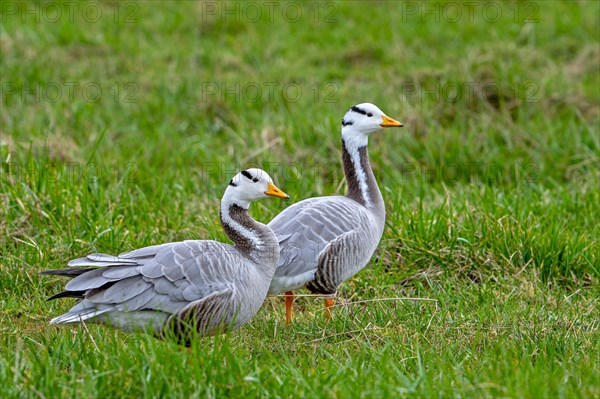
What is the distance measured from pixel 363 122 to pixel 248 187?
1373mm

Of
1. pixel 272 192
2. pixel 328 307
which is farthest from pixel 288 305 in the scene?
pixel 272 192

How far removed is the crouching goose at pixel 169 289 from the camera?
4.75m

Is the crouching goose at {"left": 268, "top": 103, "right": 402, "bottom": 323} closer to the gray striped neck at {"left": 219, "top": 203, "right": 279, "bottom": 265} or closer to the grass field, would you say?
the grass field

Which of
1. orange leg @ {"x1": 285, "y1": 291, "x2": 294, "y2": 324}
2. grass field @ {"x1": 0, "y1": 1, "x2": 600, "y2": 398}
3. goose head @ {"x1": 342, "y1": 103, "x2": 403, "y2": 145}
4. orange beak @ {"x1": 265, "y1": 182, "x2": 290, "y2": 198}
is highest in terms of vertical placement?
goose head @ {"x1": 342, "y1": 103, "x2": 403, "y2": 145}

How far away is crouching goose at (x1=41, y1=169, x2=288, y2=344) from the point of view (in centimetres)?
475

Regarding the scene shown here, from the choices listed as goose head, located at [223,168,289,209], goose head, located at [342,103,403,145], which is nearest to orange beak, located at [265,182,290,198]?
goose head, located at [223,168,289,209]

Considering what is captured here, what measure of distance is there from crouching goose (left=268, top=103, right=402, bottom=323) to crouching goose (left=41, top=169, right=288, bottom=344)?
0.49m

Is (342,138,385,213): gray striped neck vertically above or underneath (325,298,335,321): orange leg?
above

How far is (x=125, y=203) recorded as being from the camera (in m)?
6.84

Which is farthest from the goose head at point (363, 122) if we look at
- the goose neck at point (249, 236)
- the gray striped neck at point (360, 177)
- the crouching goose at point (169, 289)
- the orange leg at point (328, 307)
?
the crouching goose at point (169, 289)

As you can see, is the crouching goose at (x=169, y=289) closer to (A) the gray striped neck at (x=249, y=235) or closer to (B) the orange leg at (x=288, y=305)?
(A) the gray striped neck at (x=249, y=235)

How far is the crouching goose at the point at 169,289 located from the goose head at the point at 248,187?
0.30 meters

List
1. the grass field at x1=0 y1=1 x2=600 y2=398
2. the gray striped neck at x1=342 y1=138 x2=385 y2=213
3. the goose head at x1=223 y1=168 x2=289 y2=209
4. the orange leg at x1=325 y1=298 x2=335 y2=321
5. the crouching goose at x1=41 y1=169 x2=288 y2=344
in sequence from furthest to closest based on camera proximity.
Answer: the gray striped neck at x1=342 y1=138 x2=385 y2=213, the orange leg at x1=325 y1=298 x2=335 y2=321, the goose head at x1=223 y1=168 x2=289 y2=209, the crouching goose at x1=41 y1=169 x2=288 y2=344, the grass field at x1=0 y1=1 x2=600 y2=398

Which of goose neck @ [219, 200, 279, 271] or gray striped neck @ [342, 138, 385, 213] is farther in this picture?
gray striped neck @ [342, 138, 385, 213]
